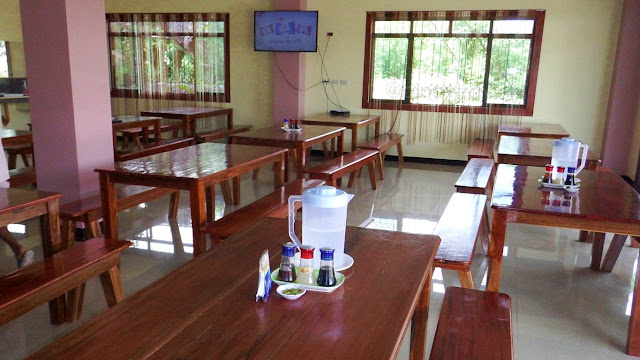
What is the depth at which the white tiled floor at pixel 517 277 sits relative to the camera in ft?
8.38

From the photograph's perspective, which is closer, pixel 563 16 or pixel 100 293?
pixel 100 293

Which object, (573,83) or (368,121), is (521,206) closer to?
(368,121)

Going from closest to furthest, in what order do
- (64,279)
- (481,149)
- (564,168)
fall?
Answer: 1. (64,279)
2. (564,168)
3. (481,149)

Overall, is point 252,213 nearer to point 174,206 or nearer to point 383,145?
point 174,206

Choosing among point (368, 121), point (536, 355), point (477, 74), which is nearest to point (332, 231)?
point (536, 355)

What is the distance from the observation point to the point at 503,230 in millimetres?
2525

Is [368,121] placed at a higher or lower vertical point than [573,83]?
lower

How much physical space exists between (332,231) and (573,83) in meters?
6.04

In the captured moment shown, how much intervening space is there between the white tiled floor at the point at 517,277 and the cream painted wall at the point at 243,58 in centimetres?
274

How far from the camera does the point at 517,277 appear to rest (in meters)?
3.35

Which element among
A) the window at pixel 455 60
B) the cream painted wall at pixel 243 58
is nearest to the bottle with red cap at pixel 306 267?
the window at pixel 455 60

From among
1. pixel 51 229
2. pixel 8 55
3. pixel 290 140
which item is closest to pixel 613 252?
pixel 290 140

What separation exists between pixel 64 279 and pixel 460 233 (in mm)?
1922

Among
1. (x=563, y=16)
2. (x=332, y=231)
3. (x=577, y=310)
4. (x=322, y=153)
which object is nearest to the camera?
(x=332, y=231)
